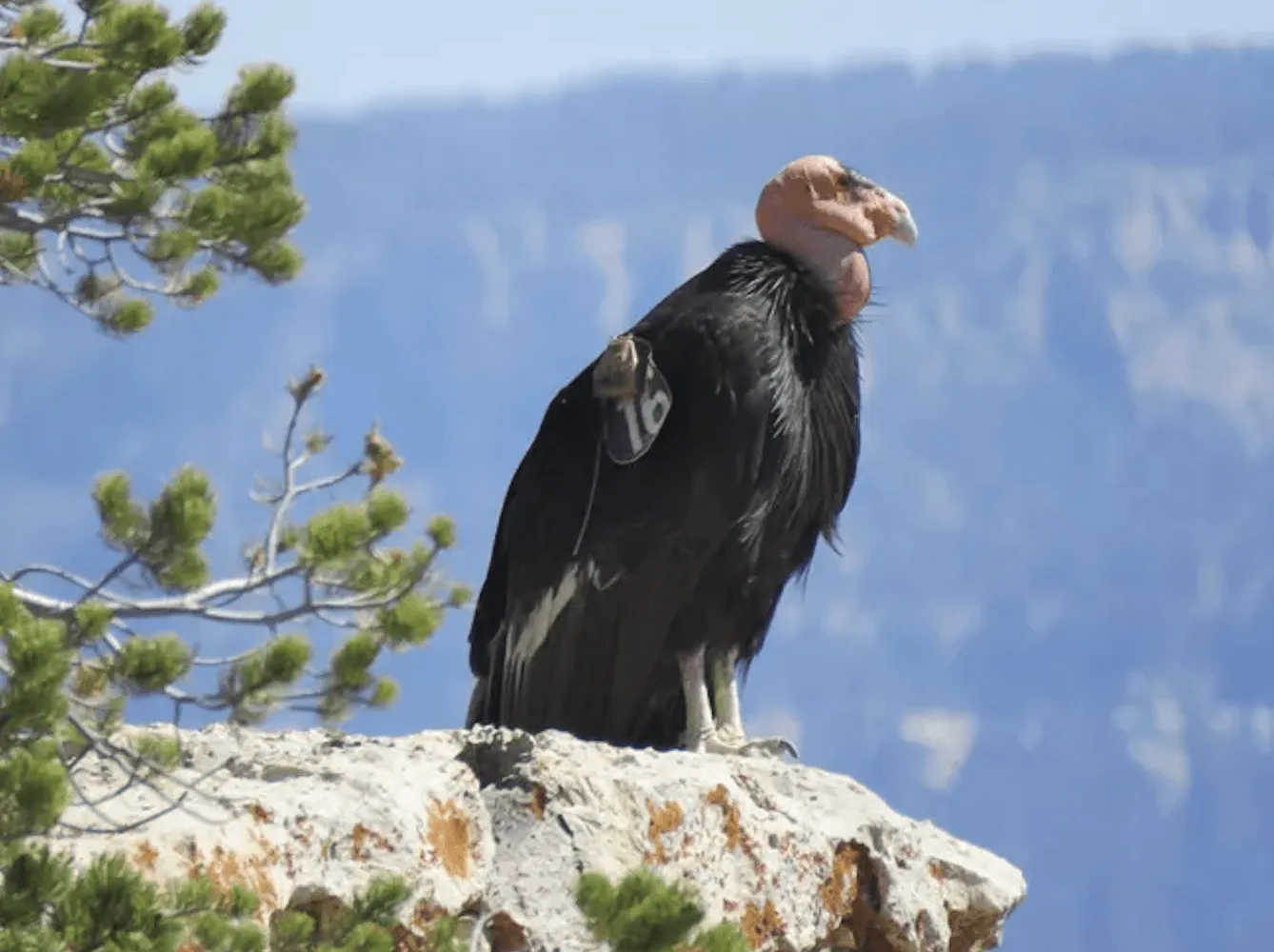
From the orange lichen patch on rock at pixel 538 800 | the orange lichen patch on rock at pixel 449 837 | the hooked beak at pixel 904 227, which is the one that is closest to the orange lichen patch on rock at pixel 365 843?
the orange lichen patch on rock at pixel 449 837

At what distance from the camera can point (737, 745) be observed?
584cm

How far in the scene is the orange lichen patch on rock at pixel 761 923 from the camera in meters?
4.79

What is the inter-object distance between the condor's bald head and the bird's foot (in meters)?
1.21

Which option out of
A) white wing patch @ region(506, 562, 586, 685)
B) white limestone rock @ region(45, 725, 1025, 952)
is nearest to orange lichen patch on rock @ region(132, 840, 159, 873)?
white limestone rock @ region(45, 725, 1025, 952)

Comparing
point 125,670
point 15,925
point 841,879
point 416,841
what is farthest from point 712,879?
point 15,925

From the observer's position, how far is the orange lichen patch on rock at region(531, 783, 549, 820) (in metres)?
4.56

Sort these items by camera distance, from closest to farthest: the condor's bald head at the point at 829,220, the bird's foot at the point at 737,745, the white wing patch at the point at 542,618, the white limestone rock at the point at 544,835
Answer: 1. the white limestone rock at the point at 544,835
2. the bird's foot at the point at 737,745
3. the white wing patch at the point at 542,618
4. the condor's bald head at the point at 829,220

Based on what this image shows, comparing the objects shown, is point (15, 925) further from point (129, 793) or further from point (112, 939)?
point (129, 793)

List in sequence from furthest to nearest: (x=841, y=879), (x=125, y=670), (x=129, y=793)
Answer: (x=841, y=879) < (x=129, y=793) < (x=125, y=670)

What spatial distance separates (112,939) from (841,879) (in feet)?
6.96

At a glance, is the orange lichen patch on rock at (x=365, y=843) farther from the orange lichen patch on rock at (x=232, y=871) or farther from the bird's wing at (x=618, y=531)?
the bird's wing at (x=618, y=531)

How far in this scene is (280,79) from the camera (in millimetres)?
4812

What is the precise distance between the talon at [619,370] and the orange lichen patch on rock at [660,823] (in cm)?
143

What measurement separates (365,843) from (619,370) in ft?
6.51
